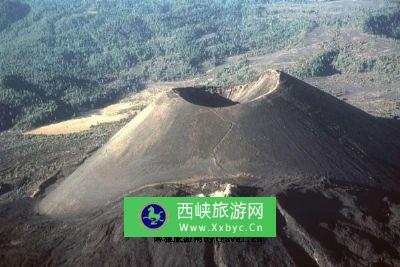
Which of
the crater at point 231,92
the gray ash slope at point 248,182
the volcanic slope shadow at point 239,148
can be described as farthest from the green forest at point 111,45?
the gray ash slope at point 248,182

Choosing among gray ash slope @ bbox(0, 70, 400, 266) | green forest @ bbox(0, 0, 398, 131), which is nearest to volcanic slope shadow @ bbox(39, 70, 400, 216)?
gray ash slope @ bbox(0, 70, 400, 266)

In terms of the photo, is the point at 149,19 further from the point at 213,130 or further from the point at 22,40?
the point at 213,130

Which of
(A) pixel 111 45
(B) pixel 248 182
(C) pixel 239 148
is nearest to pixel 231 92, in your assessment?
(C) pixel 239 148

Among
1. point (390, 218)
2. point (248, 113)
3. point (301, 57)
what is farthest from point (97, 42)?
point (390, 218)

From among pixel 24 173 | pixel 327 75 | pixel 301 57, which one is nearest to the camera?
pixel 24 173

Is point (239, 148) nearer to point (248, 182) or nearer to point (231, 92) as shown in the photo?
point (248, 182)

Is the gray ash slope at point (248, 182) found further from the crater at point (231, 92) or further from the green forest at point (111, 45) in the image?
the green forest at point (111, 45)

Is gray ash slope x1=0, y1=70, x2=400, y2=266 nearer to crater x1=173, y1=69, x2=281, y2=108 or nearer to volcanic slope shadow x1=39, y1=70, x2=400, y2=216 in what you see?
volcanic slope shadow x1=39, y1=70, x2=400, y2=216
